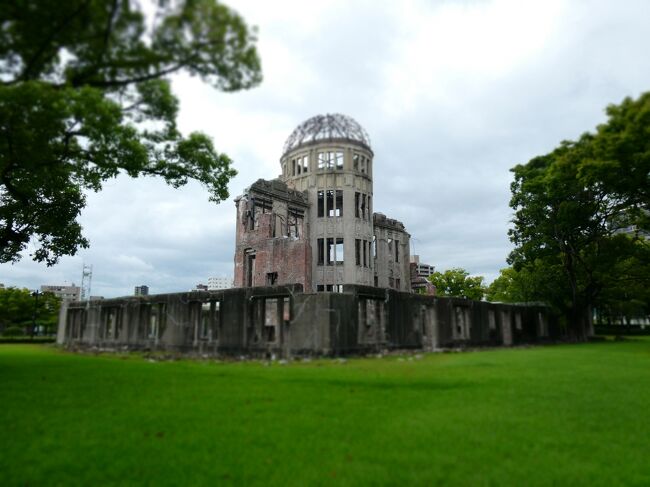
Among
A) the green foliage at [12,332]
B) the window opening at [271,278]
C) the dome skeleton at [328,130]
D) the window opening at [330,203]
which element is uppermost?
the dome skeleton at [328,130]

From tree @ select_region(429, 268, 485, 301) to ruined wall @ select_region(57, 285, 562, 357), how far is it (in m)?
32.4

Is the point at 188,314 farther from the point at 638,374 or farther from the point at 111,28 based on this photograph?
the point at 638,374

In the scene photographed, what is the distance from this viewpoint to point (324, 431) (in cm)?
578

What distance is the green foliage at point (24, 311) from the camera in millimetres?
40938

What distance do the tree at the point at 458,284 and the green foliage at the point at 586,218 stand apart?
2290 cm

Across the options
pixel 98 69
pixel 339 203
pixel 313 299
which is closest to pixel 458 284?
pixel 339 203

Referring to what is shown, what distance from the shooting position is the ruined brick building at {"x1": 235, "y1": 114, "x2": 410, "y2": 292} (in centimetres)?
3206

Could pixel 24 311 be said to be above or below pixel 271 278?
below

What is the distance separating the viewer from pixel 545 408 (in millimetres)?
7047

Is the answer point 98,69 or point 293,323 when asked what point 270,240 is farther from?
point 98,69

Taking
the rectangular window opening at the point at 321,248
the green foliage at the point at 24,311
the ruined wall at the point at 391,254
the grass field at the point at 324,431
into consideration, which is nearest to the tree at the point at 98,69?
the grass field at the point at 324,431

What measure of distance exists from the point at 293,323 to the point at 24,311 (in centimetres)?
3580

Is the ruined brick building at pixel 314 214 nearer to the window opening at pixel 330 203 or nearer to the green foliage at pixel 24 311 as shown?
the window opening at pixel 330 203

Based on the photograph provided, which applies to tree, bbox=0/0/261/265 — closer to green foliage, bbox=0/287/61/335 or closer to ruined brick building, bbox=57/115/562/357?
ruined brick building, bbox=57/115/562/357
